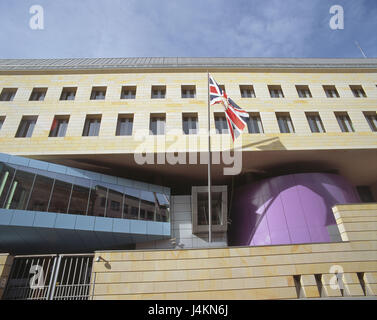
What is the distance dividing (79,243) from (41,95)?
1434 centimetres

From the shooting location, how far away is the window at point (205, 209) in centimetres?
1797

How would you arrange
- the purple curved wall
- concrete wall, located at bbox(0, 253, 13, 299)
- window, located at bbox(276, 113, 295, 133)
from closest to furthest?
concrete wall, located at bbox(0, 253, 13, 299), the purple curved wall, window, located at bbox(276, 113, 295, 133)

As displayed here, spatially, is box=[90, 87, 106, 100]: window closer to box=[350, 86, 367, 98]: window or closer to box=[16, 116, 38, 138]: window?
box=[16, 116, 38, 138]: window

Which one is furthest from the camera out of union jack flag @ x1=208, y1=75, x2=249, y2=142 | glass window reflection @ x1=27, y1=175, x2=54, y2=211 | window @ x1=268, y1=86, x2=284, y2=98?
window @ x1=268, y1=86, x2=284, y2=98

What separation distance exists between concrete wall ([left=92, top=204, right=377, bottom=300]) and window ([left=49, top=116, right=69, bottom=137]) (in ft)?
40.3

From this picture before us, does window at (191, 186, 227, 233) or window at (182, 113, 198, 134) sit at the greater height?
window at (182, 113, 198, 134)

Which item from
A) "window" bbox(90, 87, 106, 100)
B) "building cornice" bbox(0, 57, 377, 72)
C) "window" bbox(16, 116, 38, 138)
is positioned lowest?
"window" bbox(16, 116, 38, 138)

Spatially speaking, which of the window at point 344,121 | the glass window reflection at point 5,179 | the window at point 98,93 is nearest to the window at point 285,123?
the window at point 344,121

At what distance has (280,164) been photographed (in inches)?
762

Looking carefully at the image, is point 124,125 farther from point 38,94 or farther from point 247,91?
point 247,91

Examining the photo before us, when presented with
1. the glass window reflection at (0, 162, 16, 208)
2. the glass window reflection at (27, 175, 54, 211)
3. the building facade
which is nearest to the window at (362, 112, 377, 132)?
the building facade

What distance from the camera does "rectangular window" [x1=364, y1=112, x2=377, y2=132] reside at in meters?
19.5

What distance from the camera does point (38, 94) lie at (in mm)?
19828
